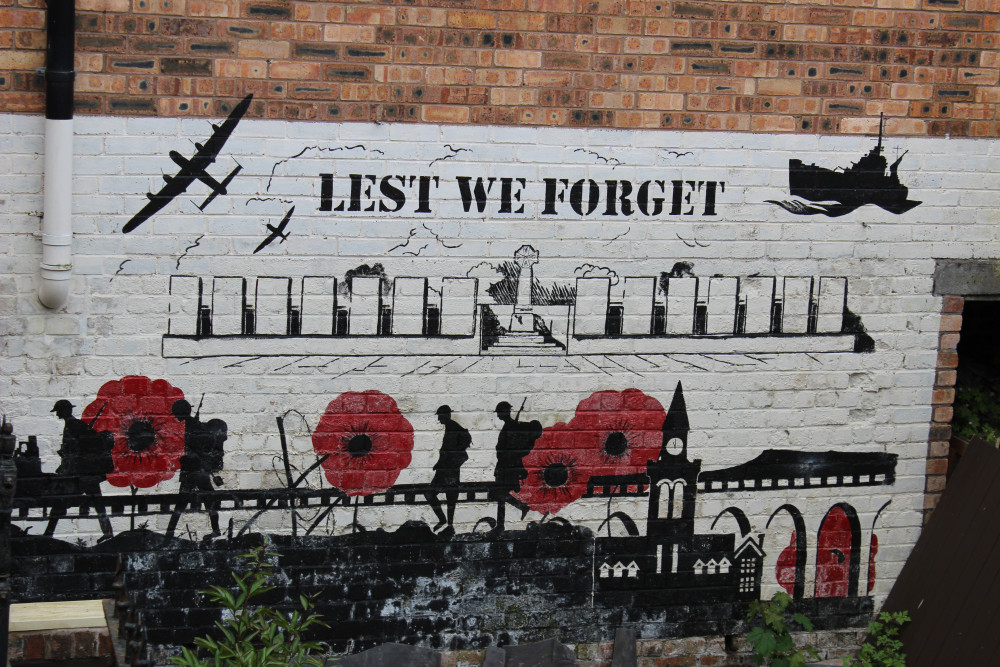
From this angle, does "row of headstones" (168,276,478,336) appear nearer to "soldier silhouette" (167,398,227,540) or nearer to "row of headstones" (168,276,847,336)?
"row of headstones" (168,276,847,336)

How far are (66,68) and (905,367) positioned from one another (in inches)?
160

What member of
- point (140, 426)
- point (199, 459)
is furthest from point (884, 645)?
point (140, 426)

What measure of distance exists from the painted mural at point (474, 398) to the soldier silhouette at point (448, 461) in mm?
10

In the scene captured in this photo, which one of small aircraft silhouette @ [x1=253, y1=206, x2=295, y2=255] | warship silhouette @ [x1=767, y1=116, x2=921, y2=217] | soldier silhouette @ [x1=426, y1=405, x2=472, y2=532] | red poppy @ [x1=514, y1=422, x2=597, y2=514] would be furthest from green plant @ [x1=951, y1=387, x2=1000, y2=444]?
small aircraft silhouette @ [x1=253, y1=206, x2=295, y2=255]

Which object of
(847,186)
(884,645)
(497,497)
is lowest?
(884,645)

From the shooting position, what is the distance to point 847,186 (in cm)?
481

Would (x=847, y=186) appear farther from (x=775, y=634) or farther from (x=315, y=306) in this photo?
(x=315, y=306)

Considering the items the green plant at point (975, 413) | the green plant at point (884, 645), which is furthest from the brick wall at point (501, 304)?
the green plant at point (975, 413)

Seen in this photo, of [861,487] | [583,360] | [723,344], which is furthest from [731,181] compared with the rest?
[861,487]

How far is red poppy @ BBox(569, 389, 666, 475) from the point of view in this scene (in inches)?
187

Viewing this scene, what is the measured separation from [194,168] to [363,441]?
4.61 feet

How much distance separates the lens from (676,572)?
4898 mm

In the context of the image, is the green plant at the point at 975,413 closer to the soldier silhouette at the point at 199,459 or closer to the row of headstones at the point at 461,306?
the row of headstones at the point at 461,306

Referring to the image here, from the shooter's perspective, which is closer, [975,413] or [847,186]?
[847,186]
